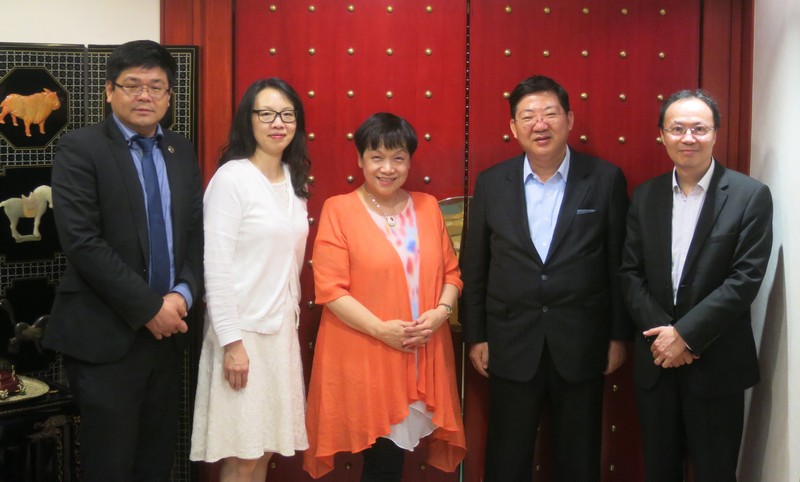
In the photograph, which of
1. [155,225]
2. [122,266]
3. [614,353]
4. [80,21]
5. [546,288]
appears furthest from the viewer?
[80,21]

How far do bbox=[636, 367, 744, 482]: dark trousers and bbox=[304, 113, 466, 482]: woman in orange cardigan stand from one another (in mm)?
605

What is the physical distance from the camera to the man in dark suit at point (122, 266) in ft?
7.14

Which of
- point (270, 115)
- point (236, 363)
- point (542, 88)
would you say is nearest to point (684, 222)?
point (542, 88)

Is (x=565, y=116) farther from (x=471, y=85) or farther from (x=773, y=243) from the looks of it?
(x=773, y=243)

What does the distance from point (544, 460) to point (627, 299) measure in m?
0.86

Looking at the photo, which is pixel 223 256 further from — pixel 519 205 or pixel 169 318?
pixel 519 205

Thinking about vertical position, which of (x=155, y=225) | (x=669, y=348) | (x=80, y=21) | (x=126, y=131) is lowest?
(x=669, y=348)

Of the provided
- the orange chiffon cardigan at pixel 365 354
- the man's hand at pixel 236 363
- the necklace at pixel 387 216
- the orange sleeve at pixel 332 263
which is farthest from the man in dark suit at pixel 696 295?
the man's hand at pixel 236 363

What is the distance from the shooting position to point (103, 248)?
2.16 meters

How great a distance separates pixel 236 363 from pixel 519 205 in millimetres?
1004

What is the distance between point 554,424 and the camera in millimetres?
2639

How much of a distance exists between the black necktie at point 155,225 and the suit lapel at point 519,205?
1066mm

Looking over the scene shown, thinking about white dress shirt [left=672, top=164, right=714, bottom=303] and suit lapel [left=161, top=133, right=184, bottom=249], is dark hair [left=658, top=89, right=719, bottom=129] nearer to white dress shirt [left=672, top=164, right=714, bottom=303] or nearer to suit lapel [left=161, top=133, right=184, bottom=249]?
white dress shirt [left=672, top=164, right=714, bottom=303]

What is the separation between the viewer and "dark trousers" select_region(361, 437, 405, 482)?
2.56 meters
